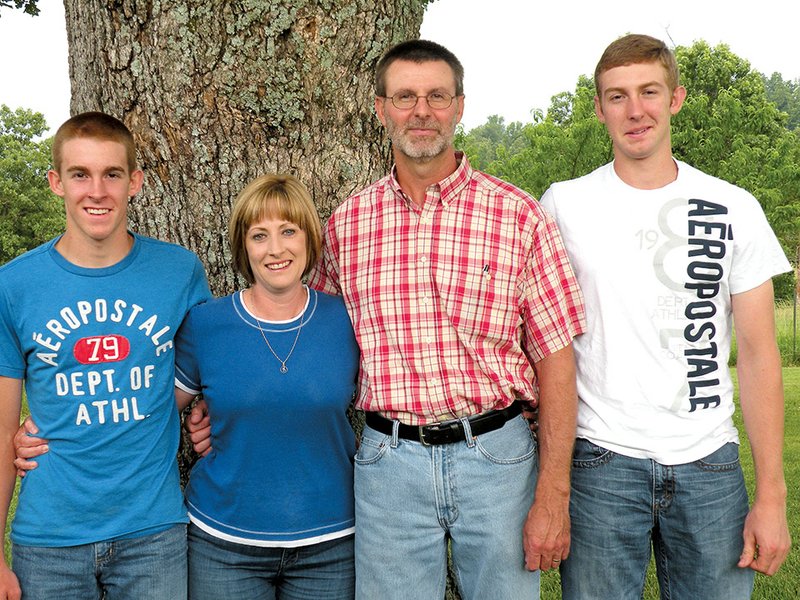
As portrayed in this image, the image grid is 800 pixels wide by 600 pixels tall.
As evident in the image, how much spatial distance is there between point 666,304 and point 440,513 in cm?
105

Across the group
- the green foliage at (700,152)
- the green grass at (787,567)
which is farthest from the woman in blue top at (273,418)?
the green foliage at (700,152)

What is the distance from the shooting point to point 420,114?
284 centimetres

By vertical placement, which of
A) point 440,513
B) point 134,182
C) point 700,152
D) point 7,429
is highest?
point 700,152

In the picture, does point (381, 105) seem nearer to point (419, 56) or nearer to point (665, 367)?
point (419, 56)

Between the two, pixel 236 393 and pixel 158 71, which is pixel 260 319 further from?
pixel 158 71

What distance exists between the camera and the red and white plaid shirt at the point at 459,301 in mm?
2793

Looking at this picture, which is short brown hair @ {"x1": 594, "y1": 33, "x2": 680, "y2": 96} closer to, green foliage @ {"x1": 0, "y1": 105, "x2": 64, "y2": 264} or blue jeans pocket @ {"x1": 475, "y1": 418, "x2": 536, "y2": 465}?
blue jeans pocket @ {"x1": 475, "y1": 418, "x2": 536, "y2": 465}

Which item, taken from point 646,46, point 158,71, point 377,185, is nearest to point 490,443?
point 377,185

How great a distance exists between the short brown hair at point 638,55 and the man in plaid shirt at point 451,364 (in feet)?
1.86

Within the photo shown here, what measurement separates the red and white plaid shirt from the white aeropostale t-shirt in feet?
0.46

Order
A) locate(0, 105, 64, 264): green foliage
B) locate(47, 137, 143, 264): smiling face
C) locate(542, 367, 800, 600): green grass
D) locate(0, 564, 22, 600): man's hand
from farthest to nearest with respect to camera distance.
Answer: locate(0, 105, 64, 264): green foliage, locate(542, 367, 800, 600): green grass, locate(47, 137, 143, 264): smiling face, locate(0, 564, 22, 600): man's hand

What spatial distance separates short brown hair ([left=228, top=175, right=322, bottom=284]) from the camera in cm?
285

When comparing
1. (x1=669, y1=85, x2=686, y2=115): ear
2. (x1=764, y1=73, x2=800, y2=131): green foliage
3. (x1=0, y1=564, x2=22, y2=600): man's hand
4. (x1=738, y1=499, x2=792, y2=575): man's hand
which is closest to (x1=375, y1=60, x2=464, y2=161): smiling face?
(x1=669, y1=85, x2=686, y2=115): ear

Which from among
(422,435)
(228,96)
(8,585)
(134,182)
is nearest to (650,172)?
(422,435)
